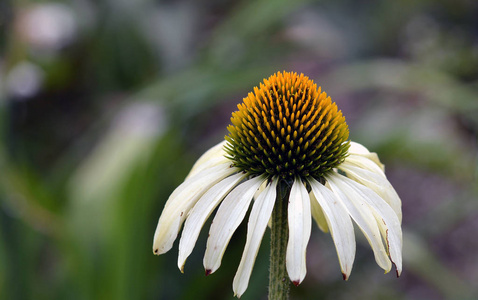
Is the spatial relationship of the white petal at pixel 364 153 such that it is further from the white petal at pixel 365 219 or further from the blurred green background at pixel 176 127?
the blurred green background at pixel 176 127

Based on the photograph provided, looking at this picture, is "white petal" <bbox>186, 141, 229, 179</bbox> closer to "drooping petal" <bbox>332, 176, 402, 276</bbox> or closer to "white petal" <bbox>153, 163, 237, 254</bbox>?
"white petal" <bbox>153, 163, 237, 254</bbox>

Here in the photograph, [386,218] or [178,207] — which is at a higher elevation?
[178,207]

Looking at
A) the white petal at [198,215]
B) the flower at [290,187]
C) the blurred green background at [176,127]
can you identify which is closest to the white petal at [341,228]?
the flower at [290,187]

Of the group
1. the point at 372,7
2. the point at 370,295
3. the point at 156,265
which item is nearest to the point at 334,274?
the point at 370,295

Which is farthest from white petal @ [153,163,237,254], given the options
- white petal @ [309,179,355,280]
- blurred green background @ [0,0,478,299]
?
blurred green background @ [0,0,478,299]

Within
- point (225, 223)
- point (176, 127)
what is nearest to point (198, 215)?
point (225, 223)

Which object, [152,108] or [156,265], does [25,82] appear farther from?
[156,265]

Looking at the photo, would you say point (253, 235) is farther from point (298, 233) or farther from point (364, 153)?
point (364, 153)
